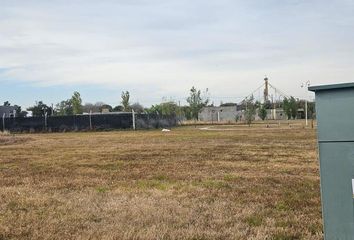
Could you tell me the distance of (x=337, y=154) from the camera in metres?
3.11

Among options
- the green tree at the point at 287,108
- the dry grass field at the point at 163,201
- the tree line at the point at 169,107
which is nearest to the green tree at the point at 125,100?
the tree line at the point at 169,107

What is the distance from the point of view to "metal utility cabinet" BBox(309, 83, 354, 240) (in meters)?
3.04

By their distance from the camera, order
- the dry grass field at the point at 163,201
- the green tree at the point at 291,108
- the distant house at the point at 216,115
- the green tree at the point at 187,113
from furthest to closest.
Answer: the green tree at the point at 291,108, the distant house at the point at 216,115, the green tree at the point at 187,113, the dry grass field at the point at 163,201

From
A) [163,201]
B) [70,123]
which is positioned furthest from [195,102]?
[163,201]

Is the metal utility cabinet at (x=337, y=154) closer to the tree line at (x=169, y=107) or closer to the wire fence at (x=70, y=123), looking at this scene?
the wire fence at (x=70, y=123)

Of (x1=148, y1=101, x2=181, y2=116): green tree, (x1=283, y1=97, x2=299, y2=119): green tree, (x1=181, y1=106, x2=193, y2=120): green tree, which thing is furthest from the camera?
(x1=283, y1=97, x2=299, y2=119): green tree

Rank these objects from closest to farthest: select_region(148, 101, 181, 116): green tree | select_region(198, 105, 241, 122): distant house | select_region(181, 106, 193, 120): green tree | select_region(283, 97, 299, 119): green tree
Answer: select_region(181, 106, 193, 120): green tree → select_region(148, 101, 181, 116): green tree → select_region(198, 105, 241, 122): distant house → select_region(283, 97, 299, 119): green tree

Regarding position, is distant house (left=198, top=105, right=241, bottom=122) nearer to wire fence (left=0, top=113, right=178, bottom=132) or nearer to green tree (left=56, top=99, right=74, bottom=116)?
green tree (left=56, top=99, right=74, bottom=116)

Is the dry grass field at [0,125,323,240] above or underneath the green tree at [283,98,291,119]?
underneath

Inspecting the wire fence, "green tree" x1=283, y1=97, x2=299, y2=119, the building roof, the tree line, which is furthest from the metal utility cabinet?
"green tree" x1=283, y1=97, x2=299, y2=119

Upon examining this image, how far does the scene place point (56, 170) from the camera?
1174 centimetres

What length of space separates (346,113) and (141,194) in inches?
207

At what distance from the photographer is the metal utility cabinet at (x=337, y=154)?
3035 millimetres

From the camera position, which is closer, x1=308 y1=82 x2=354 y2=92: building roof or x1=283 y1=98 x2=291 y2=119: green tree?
x1=308 y1=82 x2=354 y2=92: building roof
